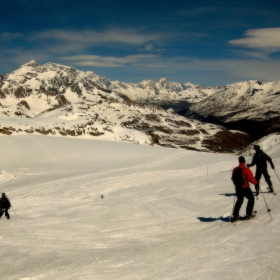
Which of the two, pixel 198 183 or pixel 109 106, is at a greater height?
pixel 109 106

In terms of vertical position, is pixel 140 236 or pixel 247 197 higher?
pixel 247 197

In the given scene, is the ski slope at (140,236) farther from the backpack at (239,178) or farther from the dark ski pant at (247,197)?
the backpack at (239,178)

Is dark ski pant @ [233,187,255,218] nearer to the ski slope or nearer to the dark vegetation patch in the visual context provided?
the ski slope

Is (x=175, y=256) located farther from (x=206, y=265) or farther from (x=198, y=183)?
(x=198, y=183)

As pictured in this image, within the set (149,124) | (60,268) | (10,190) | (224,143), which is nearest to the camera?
(60,268)

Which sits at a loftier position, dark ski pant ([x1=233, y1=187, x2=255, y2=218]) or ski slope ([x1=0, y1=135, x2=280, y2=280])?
dark ski pant ([x1=233, y1=187, x2=255, y2=218])

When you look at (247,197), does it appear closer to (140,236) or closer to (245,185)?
(245,185)

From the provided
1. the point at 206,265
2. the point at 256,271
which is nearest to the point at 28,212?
the point at 206,265

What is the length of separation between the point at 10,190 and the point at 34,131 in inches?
1894

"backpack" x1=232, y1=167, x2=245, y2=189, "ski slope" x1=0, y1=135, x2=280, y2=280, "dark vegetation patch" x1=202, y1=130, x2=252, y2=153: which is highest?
"backpack" x1=232, y1=167, x2=245, y2=189

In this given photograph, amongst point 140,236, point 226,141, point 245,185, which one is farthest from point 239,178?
point 226,141

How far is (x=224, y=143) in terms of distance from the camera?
141875 millimetres

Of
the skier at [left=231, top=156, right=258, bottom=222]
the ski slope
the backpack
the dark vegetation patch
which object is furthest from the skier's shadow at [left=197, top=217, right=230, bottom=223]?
the dark vegetation patch

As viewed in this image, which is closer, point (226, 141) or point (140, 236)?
point (140, 236)
